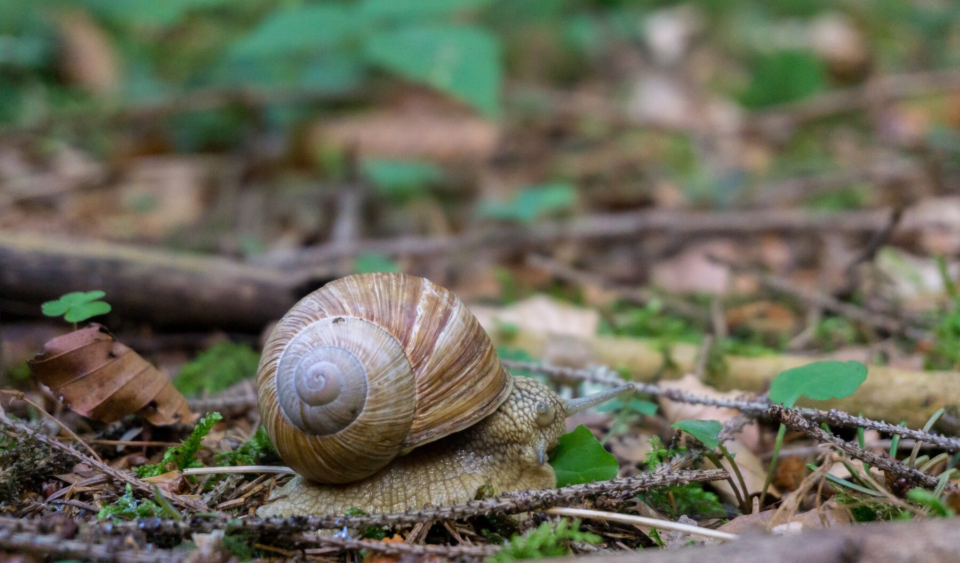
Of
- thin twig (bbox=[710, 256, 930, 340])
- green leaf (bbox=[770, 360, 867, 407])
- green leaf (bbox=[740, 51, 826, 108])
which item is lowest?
thin twig (bbox=[710, 256, 930, 340])

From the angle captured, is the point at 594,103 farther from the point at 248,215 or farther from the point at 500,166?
the point at 248,215

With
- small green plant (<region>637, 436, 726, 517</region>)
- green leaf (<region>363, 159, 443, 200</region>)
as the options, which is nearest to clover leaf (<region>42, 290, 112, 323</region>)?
small green plant (<region>637, 436, 726, 517</region>)

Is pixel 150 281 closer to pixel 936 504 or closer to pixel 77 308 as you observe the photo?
pixel 77 308

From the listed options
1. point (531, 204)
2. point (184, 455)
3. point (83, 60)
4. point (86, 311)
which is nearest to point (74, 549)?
point (184, 455)

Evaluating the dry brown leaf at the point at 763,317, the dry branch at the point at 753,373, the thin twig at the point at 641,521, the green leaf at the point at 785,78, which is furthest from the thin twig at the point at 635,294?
the green leaf at the point at 785,78

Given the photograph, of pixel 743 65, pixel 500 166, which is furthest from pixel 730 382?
pixel 743 65

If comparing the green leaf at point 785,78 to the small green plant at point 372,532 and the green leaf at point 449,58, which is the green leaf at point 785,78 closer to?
the green leaf at point 449,58

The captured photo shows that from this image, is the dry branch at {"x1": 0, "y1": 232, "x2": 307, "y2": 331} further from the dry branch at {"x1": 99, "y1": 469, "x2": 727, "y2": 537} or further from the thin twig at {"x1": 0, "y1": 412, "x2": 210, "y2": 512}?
the dry branch at {"x1": 99, "y1": 469, "x2": 727, "y2": 537}

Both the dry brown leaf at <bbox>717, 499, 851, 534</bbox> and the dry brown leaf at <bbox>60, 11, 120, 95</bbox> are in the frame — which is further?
the dry brown leaf at <bbox>60, 11, 120, 95</bbox>
